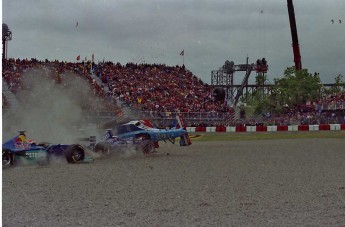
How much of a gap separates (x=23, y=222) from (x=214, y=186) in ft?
14.6

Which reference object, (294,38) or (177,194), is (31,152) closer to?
(177,194)

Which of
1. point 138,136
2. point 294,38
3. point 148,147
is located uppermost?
point 294,38

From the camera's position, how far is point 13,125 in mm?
21516

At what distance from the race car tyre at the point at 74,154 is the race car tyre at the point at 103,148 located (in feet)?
6.24

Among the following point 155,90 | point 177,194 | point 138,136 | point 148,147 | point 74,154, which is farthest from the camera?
point 155,90

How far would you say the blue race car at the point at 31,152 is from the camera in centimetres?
1502

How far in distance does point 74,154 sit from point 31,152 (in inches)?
51.8

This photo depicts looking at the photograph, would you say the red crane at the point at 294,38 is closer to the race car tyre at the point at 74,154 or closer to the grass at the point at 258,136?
the grass at the point at 258,136

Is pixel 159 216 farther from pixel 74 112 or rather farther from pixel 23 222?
pixel 74 112

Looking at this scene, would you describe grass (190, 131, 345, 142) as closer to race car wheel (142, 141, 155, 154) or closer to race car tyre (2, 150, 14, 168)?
race car wheel (142, 141, 155, 154)

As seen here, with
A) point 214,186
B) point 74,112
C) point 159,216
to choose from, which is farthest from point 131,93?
point 159,216

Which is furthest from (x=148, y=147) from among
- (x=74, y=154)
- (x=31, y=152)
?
(x=31, y=152)

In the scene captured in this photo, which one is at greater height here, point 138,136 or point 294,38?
point 294,38

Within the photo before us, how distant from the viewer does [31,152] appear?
15336 millimetres
